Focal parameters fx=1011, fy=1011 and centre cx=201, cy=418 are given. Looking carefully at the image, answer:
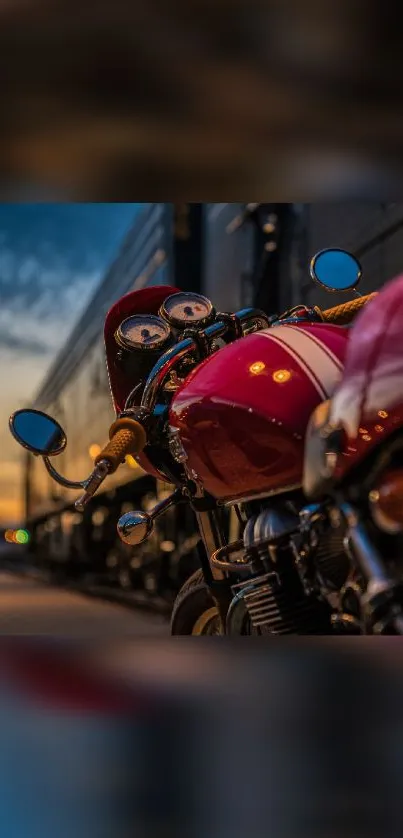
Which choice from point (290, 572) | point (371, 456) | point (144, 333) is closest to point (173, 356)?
point (144, 333)

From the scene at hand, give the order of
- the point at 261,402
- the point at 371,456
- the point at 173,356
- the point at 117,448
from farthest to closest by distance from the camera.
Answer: the point at 173,356 < the point at 117,448 < the point at 261,402 < the point at 371,456

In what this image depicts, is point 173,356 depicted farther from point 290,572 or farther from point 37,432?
point 290,572

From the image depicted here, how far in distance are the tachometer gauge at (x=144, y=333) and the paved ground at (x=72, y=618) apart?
2.35 meters

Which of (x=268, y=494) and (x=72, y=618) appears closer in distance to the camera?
(x=268, y=494)

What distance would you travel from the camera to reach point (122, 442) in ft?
5.09

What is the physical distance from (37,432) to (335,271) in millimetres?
598

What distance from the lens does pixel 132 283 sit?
629 centimetres

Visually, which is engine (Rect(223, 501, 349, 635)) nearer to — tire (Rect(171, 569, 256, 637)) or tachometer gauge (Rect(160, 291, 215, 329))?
tire (Rect(171, 569, 256, 637))

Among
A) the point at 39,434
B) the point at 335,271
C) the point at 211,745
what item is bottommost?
the point at 211,745

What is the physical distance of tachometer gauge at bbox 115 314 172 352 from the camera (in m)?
1.73
